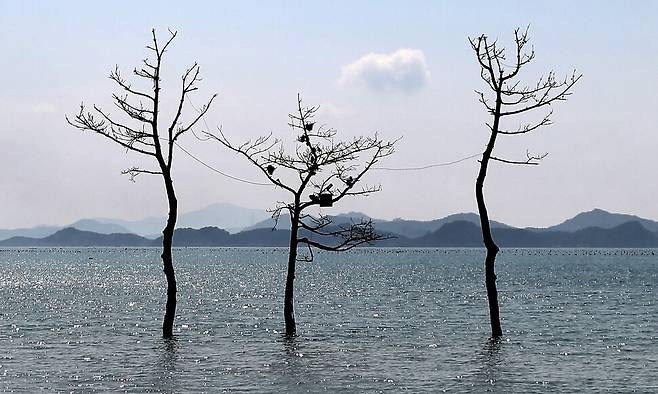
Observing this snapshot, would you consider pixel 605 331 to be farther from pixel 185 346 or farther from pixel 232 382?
pixel 232 382

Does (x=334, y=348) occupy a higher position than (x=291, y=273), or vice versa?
(x=291, y=273)

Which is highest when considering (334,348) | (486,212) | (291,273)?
(486,212)

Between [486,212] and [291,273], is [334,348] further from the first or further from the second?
[486,212]

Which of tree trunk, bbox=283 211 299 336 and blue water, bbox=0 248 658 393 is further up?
tree trunk, bbox=283 211 299 336

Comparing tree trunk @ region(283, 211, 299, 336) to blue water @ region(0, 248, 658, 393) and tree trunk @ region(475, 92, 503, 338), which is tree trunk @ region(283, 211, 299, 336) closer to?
blue water @ region(0, 248, 658, 393)

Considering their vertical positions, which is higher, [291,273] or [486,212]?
[486,212]

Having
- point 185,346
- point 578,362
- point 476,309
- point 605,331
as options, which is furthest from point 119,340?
point 476,309

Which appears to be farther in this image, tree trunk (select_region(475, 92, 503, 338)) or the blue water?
tree trunk (select_region(475, 92, 503, 338))

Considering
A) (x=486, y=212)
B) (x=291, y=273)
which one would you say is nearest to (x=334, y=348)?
(x=291, y=273)

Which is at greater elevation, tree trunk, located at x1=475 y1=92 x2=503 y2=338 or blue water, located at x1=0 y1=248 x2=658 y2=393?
tree trunk, located at x1=475 y1=92 x2=503 y2=338

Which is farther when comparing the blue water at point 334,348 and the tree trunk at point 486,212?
the tree trunk at point 486,212

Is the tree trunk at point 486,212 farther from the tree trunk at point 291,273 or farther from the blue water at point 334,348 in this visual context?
the tree trunk at point 291,273

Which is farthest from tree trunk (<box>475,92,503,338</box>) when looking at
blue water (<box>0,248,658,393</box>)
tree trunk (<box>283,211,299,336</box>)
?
tree trunk (<box>283,211,299,336</box>)

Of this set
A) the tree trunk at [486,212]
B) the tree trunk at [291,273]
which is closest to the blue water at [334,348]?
the tree trunk at [291,273]
